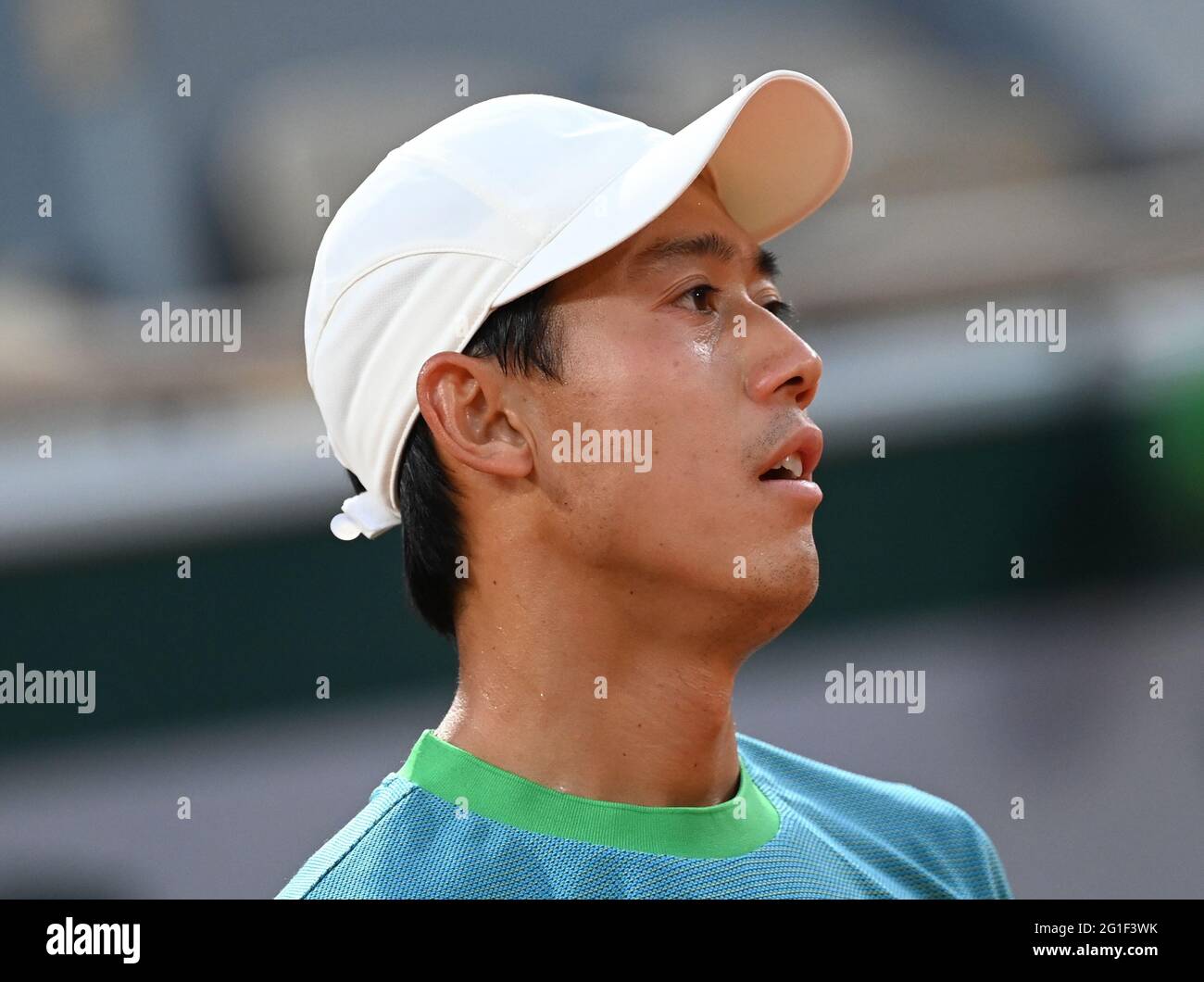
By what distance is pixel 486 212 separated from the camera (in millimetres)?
1412

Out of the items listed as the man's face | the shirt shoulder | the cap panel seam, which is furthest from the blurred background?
the man's face

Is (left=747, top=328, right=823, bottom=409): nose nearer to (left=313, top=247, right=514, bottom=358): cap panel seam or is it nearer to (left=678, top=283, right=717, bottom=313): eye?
(left=678, top=283, right=717, bottom=313): eye

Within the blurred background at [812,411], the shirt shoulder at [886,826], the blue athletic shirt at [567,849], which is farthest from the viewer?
the blurred background at [812,411]

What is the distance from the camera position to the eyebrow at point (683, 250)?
55.9 inches

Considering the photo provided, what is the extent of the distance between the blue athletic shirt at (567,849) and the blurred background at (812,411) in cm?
136

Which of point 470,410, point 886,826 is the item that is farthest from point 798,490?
point 886,826

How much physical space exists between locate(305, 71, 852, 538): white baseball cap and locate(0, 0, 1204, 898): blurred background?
4.42 feet

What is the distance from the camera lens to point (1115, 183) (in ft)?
11.5

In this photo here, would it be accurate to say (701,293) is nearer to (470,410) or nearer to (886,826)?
(470,410)

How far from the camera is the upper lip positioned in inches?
55.1

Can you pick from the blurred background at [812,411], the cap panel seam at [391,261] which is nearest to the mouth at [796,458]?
the cap panel seam at [391,261]

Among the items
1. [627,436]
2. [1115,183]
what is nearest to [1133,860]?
[1115,183]

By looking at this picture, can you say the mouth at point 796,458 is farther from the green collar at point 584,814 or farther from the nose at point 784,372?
the green collar at point 584,814
